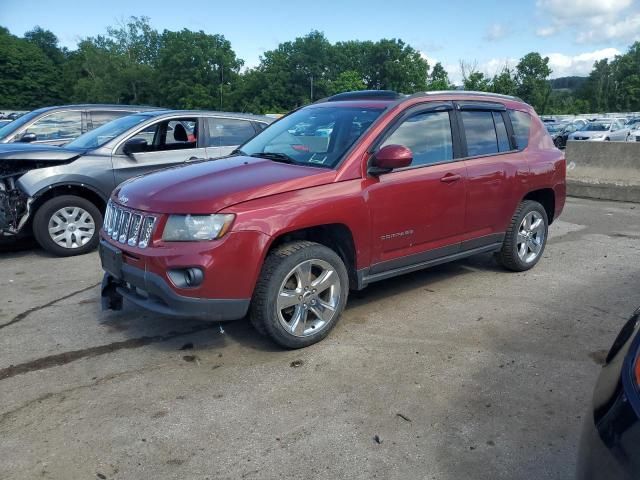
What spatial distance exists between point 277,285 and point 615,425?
2.41m

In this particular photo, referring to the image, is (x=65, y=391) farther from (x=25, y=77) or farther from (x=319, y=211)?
(x=25, y=77)

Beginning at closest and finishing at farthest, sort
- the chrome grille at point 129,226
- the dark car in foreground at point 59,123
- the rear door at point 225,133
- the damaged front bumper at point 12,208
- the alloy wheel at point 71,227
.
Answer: the chrome grille at point 129,226 < the damaged front bumper at point 12,208 < the alloy wheel at point 71,227 < the rear door at point 225,133 < the dark car in foreground at point 59,123

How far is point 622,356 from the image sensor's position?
1.89m

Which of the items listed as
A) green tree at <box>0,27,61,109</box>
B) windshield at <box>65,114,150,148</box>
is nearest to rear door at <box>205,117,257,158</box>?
windshield at <box>65,114,150,148</box>

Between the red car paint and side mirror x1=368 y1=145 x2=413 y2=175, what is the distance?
0.11 meters

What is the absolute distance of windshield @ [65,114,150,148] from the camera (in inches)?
276

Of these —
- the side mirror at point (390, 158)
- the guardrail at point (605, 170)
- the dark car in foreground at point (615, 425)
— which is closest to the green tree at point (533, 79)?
the guardrail at point (605, 170)

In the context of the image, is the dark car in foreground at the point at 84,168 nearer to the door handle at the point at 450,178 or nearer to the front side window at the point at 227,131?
the front side window at the point at 227,131

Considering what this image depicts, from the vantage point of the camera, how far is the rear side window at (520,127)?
219 inches

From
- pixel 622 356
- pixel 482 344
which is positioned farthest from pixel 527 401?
pixel 622 356

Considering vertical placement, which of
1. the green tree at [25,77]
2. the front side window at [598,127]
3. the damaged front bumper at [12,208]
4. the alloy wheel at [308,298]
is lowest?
the alloy wheel at [308,298]

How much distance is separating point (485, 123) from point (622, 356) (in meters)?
3.75

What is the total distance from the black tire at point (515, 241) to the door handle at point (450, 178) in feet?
3.63

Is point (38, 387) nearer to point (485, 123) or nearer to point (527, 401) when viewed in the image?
point (527, 401)
